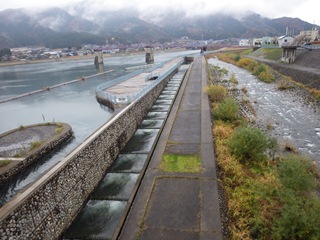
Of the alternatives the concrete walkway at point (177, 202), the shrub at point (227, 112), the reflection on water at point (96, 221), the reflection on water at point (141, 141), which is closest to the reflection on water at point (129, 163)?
the reflection on water at point (141, 141)

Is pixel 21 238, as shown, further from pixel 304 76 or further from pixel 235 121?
pixel 304 76

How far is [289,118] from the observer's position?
2297 centimetres

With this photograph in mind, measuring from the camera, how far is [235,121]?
19.9 meters

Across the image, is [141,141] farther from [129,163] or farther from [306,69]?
[306,69]

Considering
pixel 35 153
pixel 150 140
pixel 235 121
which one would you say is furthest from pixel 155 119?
pixel 35 153

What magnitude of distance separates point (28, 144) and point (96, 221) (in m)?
11.4

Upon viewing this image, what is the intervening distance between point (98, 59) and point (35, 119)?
81.4 m

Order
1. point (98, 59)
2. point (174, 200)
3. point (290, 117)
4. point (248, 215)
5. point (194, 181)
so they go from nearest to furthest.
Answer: point (248, 215) < point (174, 200) < point (194, 181) < point (290, 117) < point (98, 59)

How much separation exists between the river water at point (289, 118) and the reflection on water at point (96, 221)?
459 inches

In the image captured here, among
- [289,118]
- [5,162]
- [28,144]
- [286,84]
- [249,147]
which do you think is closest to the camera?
[249,147]

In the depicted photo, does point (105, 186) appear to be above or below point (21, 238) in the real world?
below

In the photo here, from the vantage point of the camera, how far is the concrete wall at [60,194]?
7.62 m

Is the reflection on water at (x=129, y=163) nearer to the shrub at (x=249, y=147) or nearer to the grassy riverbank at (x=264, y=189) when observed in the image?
the grassy riverbank at (x=264, y=189)

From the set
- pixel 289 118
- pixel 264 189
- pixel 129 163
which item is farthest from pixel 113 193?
pixel 289 118
